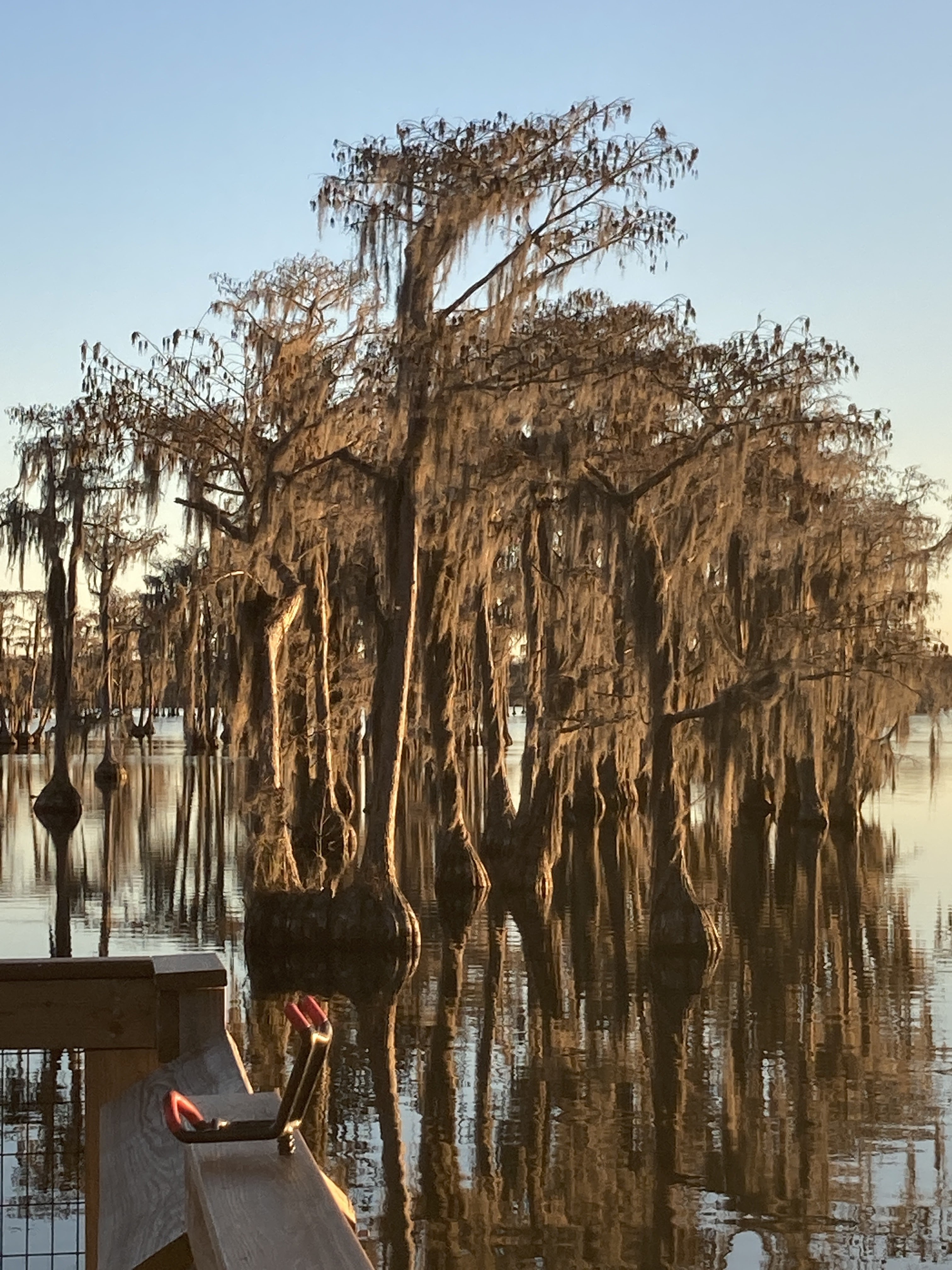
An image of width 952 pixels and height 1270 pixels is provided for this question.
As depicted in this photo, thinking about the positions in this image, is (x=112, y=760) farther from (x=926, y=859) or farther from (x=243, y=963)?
(x=243, y=963)

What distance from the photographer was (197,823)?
1234 inches

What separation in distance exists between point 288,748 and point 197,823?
10.2 meters

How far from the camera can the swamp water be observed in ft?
25.5

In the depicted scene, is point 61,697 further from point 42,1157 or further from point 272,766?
point 42,1157

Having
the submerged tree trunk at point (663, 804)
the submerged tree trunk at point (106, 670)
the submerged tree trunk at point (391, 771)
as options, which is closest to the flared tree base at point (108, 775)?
the submerged tree trunk at point (106, 670)

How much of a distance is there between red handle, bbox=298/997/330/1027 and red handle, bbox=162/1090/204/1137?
0.58 ft

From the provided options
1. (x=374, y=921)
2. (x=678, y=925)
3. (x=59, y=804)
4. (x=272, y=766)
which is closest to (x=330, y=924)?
(x=374, y=921)

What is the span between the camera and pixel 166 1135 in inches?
99.2

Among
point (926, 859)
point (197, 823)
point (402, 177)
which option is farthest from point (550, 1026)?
point (197, 823)

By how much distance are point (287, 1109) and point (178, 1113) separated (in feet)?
0.47

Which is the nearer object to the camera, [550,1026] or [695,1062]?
[695,1062]

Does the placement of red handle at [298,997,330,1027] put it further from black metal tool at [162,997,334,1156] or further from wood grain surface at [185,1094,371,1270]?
wood grain surface at [185,1094,371,1270]

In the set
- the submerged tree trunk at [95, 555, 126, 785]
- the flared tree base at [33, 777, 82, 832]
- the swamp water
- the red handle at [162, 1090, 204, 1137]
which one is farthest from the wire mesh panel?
the submerged tree trunk at [95, 555, 126, 785]

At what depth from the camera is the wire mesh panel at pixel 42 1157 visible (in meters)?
7.30
